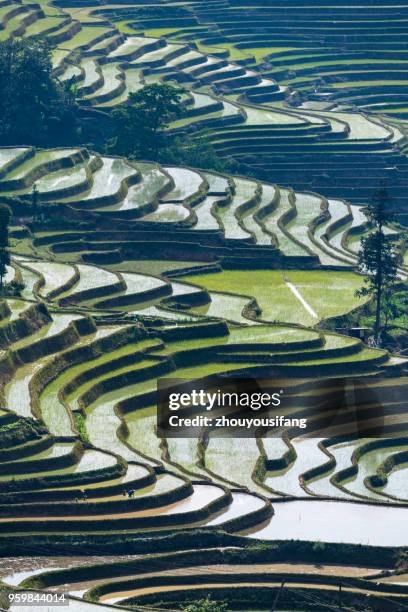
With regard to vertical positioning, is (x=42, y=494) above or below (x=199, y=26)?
below

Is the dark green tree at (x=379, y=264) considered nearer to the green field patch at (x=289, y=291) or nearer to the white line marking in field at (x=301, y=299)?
the green field patch at (x=289, y=291)

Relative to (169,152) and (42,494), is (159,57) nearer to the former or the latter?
(169,152)

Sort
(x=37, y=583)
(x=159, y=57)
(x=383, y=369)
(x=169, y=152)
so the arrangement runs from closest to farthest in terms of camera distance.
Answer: (x=37, y=583)
(x=383, y=369)
(x=169, y=152)
(x=159, y=57)

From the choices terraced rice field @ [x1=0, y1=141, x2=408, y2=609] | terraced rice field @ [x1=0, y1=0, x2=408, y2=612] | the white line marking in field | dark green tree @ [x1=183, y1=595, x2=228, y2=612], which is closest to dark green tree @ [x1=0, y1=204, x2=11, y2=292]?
terraced rice field @ [x1=0, y1=0, x2=408, y2=612]

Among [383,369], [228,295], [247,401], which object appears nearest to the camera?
[247,401]

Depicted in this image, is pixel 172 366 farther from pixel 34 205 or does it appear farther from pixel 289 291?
pixel 34 205

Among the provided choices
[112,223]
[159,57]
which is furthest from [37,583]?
[159,57]

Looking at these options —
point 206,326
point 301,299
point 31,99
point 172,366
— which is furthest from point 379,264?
point 31,99
